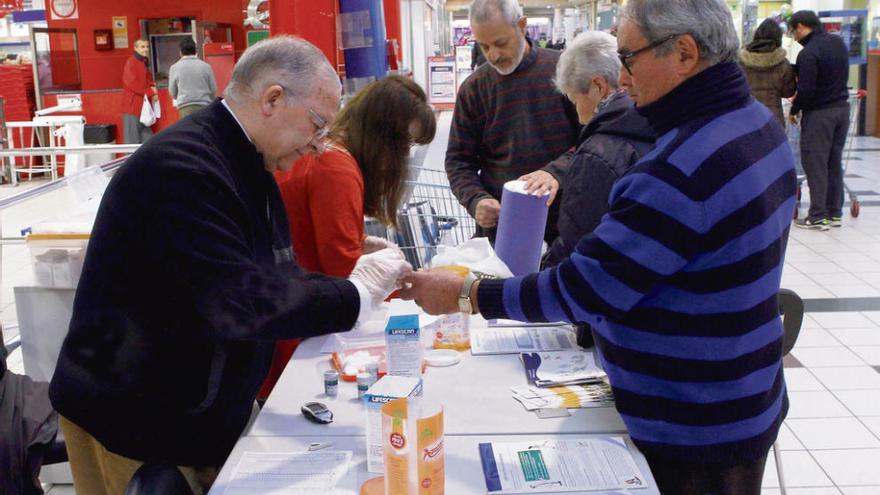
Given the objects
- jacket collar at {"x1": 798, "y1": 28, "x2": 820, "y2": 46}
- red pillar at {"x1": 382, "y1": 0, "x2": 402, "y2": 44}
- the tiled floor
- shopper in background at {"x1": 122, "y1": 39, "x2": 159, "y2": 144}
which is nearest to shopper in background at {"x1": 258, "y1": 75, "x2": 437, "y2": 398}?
the tiled floor

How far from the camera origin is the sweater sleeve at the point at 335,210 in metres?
2.59

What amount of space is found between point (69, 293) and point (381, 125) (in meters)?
1.55

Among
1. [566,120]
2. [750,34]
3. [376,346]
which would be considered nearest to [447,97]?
[750,34]

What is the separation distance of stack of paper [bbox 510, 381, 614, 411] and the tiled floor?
1.64 metres

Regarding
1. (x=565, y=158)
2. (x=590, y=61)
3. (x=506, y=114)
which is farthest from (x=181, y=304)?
(x=506, y=114)

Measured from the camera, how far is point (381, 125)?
2.79 m

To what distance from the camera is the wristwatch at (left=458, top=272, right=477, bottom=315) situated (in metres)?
2.03

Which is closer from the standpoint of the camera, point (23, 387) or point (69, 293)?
point (23, 387)

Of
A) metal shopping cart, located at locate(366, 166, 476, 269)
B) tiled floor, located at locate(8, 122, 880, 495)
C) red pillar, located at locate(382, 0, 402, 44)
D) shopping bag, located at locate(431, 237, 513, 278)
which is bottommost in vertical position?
tiled floor, located at locate(8, 122, 880, 495)

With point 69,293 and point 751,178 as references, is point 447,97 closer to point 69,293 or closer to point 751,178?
point 69,293

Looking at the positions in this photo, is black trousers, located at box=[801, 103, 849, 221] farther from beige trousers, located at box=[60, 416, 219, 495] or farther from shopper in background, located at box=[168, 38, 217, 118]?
shopper in background, located at box=[168, 38, 217, 118]

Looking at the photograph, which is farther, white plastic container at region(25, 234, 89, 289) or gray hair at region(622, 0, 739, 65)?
white plastic container at region(25, 234, 89, 289)

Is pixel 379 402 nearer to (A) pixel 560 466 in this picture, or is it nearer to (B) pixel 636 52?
(A) pixel 560 466

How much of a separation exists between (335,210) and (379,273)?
1.70 ft
